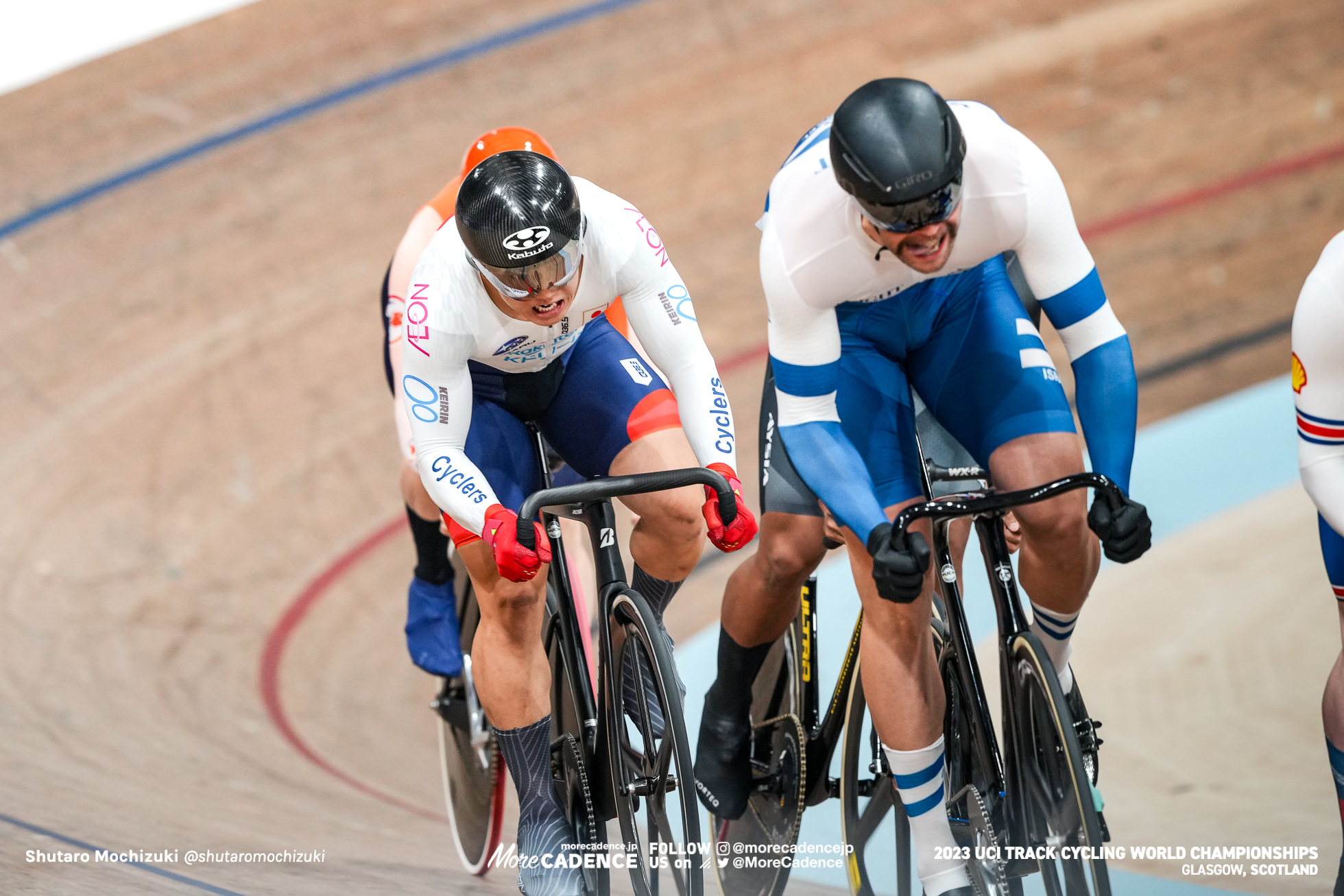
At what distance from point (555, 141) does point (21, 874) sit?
150 inches

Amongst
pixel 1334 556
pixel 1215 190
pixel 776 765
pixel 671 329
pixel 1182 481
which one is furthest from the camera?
pixel 1215 190

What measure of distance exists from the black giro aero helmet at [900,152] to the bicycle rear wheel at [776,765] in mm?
1034

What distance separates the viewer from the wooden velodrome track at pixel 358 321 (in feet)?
10.9

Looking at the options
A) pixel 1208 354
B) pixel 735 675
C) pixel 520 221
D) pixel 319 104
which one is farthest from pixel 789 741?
pixel 319 104

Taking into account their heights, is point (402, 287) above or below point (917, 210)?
above

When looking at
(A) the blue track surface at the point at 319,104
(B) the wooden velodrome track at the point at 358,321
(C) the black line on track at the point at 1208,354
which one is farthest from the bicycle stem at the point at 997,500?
(A) the blue track surface at the point at 319,104

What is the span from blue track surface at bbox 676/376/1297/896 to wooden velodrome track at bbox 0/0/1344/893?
0.13m

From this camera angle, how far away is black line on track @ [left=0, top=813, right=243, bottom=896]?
2.57 meters

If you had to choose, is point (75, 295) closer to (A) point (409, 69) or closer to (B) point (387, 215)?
(B) point (387, 215)

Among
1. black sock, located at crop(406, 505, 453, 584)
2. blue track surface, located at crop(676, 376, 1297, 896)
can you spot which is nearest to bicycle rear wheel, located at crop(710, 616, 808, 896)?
blue track surface, located at crop(676, 376, 1297, 896)

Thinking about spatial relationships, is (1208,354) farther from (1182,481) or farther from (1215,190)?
(1215,190)

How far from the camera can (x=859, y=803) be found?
265 centimetres

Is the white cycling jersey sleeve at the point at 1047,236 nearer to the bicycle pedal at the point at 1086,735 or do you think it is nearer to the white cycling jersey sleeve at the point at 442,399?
the bicycle pedal at the point at 1086,735

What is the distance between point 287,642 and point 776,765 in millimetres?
1969
